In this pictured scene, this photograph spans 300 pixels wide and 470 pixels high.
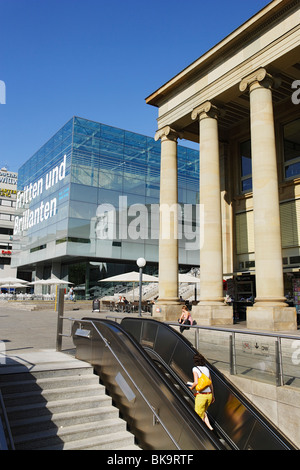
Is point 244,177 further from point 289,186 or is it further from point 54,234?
point 54,234

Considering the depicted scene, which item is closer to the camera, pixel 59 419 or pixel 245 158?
pixel 59 419

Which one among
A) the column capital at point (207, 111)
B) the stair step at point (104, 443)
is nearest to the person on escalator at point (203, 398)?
the stair step at point (104, 443)

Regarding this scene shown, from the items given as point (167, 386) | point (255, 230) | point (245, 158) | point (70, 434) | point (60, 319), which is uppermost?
point (245, 158)

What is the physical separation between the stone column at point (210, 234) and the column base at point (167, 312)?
2473mm

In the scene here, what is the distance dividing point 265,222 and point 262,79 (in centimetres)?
571

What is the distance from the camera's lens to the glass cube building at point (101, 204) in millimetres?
39438

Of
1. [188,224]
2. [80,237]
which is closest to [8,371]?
[80,237]

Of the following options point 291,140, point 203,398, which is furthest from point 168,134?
point 203,398

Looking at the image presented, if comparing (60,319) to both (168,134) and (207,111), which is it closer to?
(207,111)

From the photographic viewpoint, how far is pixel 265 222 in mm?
13688

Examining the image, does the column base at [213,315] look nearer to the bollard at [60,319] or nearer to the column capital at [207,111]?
the bollard at [60,319]

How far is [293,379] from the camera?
627cm
